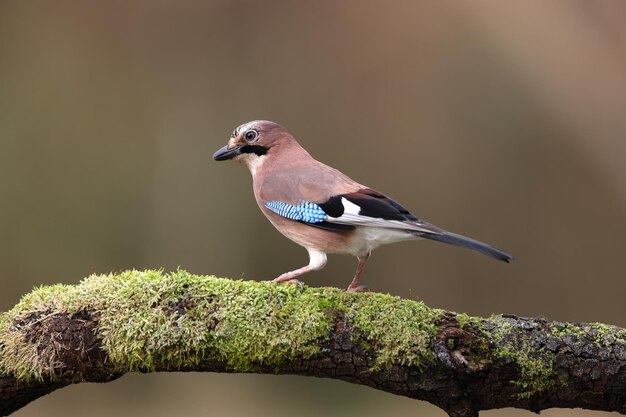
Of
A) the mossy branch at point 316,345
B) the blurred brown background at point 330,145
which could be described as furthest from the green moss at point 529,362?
the blurred brown background at point 330,145

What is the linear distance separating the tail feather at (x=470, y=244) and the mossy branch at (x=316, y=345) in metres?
0.27

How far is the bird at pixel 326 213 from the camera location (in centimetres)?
386

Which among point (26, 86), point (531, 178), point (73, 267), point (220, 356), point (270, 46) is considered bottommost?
point (73, 267)

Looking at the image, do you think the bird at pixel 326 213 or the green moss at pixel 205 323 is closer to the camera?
the green moss at pixel 205 323

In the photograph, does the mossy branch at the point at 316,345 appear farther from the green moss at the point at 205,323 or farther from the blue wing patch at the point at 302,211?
the blue wing patch at the point at 302,211

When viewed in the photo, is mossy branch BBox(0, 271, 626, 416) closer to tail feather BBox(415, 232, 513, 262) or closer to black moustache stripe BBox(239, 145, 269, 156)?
tail feather BBox(415, 232, 513, 262)

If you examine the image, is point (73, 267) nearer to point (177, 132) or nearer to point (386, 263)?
point (177, 132)

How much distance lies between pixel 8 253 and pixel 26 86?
173 centimetres

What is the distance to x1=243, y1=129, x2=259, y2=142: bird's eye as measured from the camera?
4547 millimetres

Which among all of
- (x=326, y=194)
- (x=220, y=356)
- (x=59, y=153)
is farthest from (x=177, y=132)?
(x=220, y=356)

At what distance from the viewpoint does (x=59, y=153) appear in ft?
27.5

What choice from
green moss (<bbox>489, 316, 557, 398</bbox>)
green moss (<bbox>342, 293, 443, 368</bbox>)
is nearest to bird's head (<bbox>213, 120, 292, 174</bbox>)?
green moss (<bbox>342, 293, 443, 368</bbox>)

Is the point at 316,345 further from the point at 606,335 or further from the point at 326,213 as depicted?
the point at 606,335

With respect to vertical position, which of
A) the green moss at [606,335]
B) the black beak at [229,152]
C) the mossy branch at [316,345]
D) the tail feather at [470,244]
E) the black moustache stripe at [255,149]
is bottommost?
the mossy branch at [316,345]
